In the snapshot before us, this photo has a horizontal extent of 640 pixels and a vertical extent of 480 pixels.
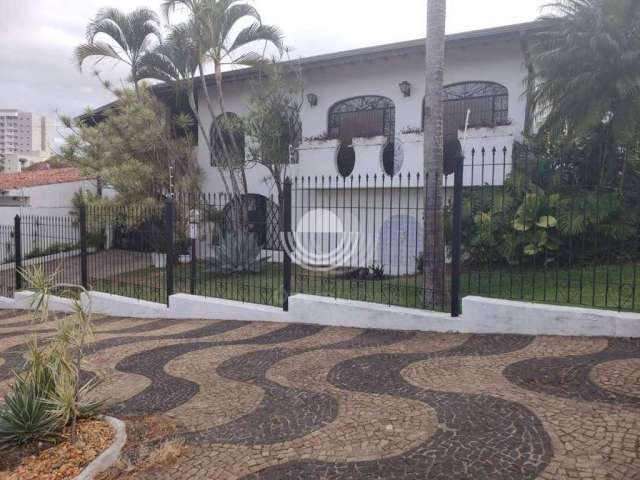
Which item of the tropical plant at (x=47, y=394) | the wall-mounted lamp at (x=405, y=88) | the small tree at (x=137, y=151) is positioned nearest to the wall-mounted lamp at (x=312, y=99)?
the wall-mounted lamp at (x=405, y=88)

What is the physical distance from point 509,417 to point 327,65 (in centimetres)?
1146

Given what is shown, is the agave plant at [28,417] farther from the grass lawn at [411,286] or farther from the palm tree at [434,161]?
the palm tree at [434,161]

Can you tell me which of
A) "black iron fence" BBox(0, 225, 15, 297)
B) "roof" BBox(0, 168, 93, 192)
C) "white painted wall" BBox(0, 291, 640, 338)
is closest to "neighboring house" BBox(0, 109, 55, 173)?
"roof" BBox(0, 168, 93, 192)

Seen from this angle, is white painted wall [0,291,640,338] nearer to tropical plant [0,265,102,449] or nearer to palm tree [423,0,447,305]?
tropical plant [0,265,102,449]

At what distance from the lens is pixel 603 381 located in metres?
4.26

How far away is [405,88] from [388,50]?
0.99 meters

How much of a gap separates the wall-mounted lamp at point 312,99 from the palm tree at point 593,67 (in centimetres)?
659

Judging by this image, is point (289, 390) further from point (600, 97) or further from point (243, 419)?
point (600, 97)

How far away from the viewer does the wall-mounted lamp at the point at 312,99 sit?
46.3 feet

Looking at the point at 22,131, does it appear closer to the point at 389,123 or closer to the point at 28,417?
the point at 389,123

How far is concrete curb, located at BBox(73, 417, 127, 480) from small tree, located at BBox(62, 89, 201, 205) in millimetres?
10430

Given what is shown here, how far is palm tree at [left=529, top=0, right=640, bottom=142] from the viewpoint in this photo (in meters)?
7.98

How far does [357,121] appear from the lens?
45.3 ft

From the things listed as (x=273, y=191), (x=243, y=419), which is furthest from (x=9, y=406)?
(x=273, y=191)
